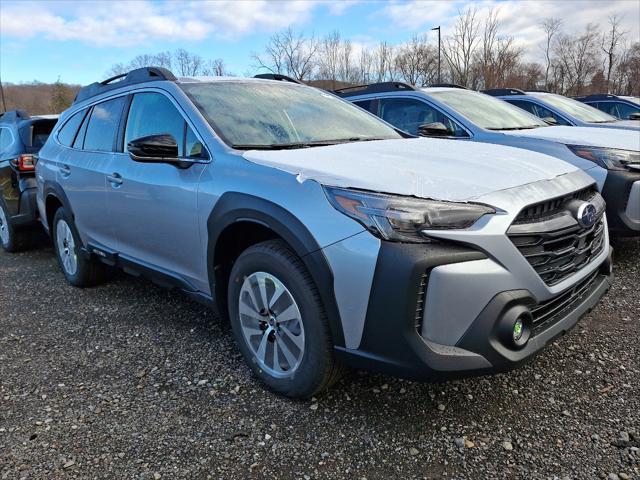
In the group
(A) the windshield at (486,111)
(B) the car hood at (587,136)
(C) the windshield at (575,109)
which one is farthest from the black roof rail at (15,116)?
(C) the windshield at (575,109)

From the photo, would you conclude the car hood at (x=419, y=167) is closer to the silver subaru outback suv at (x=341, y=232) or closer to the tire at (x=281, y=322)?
the silver subaru outback suv at (x=341, y=232)

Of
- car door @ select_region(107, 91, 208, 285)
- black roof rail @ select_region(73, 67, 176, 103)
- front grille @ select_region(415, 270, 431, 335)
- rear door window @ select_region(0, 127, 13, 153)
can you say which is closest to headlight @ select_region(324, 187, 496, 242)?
front grille @ select_region(415, 270, 431, 335)

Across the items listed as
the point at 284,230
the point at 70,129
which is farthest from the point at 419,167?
the point at 70,129

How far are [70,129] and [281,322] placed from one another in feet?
11.1

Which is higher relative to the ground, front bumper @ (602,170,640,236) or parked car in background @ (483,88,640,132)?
parked car in background @ (483,88,640,132)

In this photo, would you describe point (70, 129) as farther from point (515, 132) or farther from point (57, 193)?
point (515, 132)

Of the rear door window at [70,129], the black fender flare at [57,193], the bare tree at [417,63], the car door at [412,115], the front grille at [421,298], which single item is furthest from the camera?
the bare tree at [417,63]

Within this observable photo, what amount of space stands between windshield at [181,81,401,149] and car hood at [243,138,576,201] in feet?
0.73

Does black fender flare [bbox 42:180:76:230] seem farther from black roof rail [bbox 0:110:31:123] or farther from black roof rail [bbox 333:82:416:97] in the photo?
black roof rail [bbox 333:82:416:97]

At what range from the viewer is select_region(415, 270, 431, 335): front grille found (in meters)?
1.95

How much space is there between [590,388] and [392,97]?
4548 millimetres

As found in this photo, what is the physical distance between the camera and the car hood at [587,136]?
475 centimetres

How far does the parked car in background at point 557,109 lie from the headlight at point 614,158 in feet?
8.88

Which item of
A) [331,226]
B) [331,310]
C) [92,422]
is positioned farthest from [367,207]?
[92,422]
